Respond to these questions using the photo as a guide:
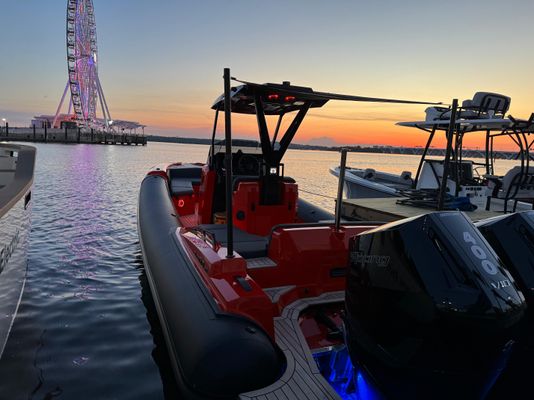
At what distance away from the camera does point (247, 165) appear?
6211 mm

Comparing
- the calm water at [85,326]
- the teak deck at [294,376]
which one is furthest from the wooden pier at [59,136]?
the teak deck at [294,376]

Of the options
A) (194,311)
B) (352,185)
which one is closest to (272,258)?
(194,311)

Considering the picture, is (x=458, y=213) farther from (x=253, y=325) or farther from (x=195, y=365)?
(x=195, y=365)

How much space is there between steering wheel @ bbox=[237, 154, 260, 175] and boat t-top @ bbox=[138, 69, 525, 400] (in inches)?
65.5

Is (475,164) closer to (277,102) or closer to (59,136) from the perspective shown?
(277,102)

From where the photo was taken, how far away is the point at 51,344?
161 inches

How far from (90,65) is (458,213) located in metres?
69.4

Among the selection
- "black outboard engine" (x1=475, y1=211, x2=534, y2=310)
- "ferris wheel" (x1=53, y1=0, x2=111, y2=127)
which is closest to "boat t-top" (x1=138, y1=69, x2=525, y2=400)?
"black outboard engine" (x1=475, y1=211, x2=534, y2=310)

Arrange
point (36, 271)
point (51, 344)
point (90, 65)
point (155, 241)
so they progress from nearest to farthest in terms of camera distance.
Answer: point (51, 344), point (155, 241), point (36, 271), point (90, 65)

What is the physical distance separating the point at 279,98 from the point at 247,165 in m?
1.78

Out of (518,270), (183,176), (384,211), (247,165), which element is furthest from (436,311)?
(183,176)

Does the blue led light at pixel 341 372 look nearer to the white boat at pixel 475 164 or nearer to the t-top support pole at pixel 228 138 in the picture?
the t-top support pole at pixel 228 138

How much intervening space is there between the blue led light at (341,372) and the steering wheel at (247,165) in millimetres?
3796

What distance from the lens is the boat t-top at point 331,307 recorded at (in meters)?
1.81
